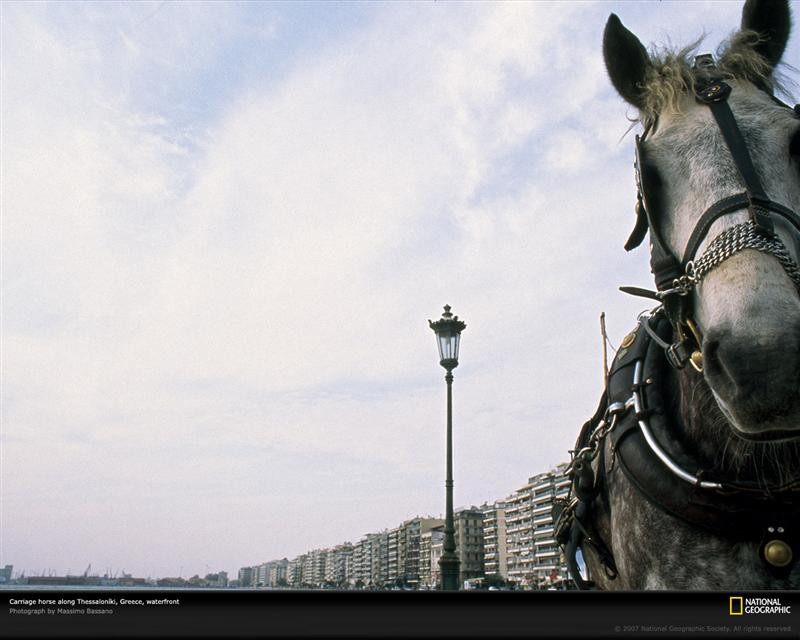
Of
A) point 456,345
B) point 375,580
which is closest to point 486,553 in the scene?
point 375,580

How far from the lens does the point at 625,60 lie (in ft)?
10.9

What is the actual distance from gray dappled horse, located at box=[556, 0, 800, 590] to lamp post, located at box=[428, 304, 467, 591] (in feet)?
26.1

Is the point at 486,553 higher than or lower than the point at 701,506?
lower

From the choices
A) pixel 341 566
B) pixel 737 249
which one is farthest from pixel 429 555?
pixel 737 249

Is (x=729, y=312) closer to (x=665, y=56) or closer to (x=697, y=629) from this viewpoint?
(x=697, y=629)

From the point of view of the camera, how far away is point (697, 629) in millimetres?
1737

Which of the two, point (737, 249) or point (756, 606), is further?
point (737, 249)

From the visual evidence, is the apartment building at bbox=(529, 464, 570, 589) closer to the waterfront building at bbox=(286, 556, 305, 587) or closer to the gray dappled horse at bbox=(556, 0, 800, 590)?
the waterfront building at bbox=(286, 556, 305, 587)

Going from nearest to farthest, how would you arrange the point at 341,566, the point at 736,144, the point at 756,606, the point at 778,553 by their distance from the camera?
the point at 756,606
the point at 778,553
the point at 736,144
the point at 341,566

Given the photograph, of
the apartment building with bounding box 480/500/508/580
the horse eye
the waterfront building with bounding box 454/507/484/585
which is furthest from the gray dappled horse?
the apartment building with bounding box 480/500/508/580

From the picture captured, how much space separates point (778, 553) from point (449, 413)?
9086 mm

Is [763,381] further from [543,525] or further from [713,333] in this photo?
[543,525]

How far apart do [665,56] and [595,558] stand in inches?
111

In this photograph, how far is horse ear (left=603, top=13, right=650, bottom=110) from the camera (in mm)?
3260
